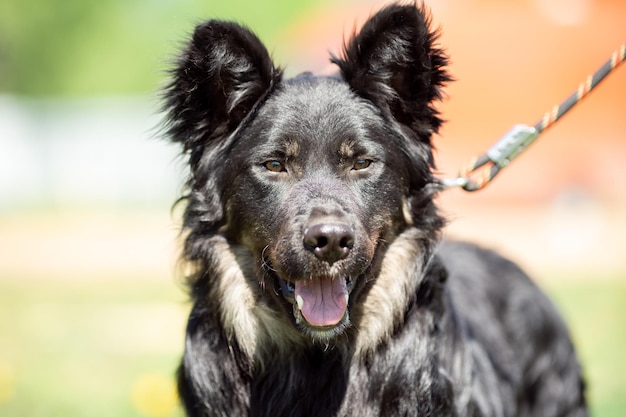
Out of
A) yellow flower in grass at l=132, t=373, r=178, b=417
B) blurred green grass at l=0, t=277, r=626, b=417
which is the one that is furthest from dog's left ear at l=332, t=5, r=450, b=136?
yellow flower in grass at l=132, t=373, r=178, b=417

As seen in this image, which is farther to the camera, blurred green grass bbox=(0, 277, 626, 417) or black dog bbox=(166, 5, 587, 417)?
blurred green grass bbox=(0, 277, 626, 417)

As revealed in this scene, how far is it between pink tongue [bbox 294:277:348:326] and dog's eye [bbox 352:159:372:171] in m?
0.68

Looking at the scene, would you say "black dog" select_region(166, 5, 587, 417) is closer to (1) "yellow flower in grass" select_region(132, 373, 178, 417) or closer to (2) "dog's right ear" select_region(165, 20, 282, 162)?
(2) "dog's right ear" select_region(165, 20, 282, 162)

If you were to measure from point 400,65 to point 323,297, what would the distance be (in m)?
1.46

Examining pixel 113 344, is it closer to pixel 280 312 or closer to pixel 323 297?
pixel 280 312

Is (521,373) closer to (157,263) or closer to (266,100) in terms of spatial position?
(266,100)

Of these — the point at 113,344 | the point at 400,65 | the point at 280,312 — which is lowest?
the point at 113,344

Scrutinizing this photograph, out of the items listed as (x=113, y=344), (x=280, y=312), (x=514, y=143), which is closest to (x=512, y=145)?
(x=514, y=143)

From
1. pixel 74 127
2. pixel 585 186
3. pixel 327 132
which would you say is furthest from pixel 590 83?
pixel 74 127

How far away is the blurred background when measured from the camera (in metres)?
8.09

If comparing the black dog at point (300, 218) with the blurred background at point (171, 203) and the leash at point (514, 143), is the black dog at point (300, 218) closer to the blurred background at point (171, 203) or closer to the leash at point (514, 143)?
the blurred background at point (171, 203)

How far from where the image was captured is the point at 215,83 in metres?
4.86

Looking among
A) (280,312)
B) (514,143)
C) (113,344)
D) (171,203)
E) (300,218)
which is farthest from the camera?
(171,203)

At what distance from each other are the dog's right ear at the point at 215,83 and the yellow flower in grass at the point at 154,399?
2476 millimetres
